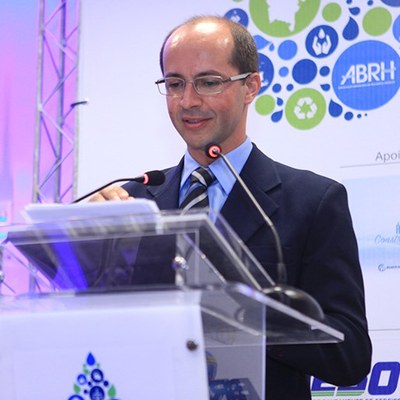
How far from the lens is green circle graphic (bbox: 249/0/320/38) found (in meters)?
5.09

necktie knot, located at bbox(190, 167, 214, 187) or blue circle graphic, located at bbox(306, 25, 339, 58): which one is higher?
blue circle graphic, located at bbox(306, 25, 339, 58)

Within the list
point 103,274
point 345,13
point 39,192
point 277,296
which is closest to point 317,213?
point 277,296

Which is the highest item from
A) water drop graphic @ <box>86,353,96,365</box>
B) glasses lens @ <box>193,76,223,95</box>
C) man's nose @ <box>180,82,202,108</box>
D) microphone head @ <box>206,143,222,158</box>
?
glasses lens @ <box>193,76,223,95</box>

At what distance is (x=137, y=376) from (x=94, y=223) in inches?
11.9

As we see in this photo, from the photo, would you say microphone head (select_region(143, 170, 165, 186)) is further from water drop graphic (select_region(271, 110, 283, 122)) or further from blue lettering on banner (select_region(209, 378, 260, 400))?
water drop graphic (select_region(271, 110, 283, 122))

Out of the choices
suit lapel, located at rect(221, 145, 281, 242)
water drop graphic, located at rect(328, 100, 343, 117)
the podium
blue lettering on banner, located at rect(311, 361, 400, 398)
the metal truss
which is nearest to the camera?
the podium

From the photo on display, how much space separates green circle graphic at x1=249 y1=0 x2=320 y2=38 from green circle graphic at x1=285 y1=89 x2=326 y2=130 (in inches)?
13.5

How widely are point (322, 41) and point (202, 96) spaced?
237cm

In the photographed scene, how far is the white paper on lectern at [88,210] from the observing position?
1.83 m

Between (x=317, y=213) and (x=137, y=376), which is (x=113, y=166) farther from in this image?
(x=137, y=376)

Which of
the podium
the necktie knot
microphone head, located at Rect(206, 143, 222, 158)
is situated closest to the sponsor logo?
the necktie knot

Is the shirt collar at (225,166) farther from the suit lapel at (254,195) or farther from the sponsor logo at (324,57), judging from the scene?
the sponsor logo at (324,57)

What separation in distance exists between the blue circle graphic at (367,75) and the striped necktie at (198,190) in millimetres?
2272

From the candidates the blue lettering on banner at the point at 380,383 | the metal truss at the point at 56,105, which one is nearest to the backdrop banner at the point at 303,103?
the blue lettering on banner at the point at 380,383
